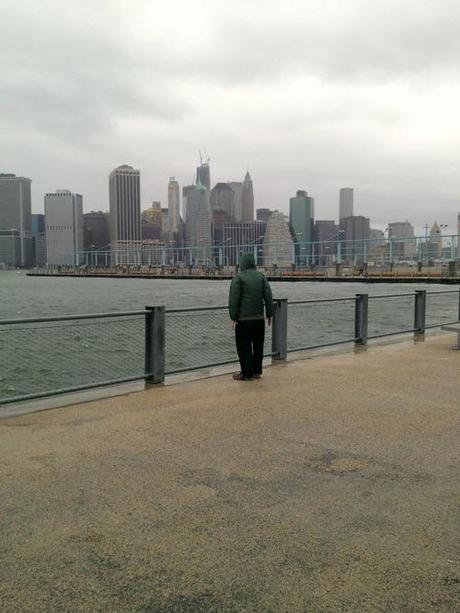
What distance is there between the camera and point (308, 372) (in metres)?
8.34

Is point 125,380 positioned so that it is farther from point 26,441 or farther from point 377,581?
point 377,581

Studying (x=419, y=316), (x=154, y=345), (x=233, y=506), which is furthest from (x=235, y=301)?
(x=419, y=316)

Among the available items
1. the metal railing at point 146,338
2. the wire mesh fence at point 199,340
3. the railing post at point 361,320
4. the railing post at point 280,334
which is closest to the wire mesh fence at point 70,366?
the metal railing at point 146,338

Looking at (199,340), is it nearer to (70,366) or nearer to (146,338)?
(70,366)

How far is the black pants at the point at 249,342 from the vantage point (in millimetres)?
7734

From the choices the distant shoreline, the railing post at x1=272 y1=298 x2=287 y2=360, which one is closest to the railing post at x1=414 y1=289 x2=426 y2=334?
the railing post at x1=272 y1=298 x2=287 y2=360

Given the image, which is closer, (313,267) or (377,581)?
(377,581)

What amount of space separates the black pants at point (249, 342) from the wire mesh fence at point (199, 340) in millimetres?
908

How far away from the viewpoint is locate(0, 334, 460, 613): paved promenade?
2723 mm

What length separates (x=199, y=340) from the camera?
19.2 metres

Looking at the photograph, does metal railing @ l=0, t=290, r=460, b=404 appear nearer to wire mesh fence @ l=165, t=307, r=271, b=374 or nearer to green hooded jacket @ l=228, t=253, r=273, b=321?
wire mesh fence @ l=165, t=307, r=271, b=374

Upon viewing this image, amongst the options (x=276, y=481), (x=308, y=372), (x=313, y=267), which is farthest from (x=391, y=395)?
(x=313, y=267)

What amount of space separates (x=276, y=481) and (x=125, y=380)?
12.5 feet

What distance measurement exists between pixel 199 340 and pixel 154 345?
11450 millimetres
